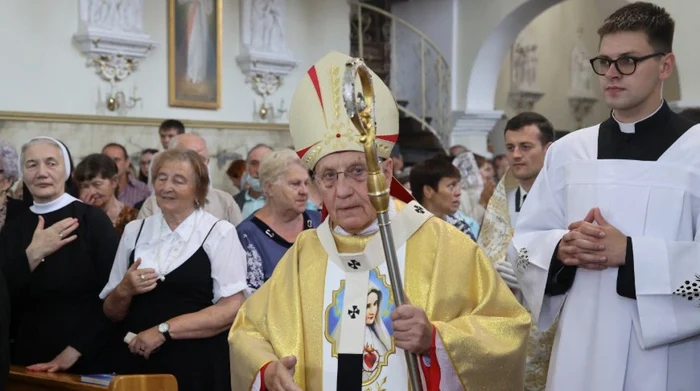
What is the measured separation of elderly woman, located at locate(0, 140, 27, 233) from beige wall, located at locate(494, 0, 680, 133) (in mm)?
13181

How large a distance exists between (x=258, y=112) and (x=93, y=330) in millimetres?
7383

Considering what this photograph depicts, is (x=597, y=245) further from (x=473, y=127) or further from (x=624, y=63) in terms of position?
(x=473, y=127)

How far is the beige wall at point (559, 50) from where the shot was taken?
18.3m

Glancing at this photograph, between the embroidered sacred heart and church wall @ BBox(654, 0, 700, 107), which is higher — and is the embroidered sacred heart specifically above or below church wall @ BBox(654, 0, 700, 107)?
below

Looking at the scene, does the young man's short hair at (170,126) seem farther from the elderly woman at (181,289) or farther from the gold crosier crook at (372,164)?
the gold crosier crook at (372,164)

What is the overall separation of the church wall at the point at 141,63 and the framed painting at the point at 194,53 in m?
0.09

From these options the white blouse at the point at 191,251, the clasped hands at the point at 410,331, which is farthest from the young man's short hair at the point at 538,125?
the clasped hands at the point at 410,331

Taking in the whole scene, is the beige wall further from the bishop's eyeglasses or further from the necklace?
the bishop's eyeglasses

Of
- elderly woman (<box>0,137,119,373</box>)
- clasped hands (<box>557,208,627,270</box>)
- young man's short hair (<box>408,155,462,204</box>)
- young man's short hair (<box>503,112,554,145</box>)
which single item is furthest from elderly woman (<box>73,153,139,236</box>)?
clasped hands (<box>557,208,627,270</box>)

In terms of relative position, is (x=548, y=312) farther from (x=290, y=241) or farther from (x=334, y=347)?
(x=290, y=241)

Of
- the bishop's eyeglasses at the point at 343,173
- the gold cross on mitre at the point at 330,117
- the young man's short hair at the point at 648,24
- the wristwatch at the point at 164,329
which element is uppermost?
the young man's short hair at the point at 648,24

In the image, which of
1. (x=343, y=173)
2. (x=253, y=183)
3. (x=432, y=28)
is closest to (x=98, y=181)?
(x=253, y=183)

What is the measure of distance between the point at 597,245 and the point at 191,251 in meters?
2.10

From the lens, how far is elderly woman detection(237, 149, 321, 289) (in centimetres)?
516
